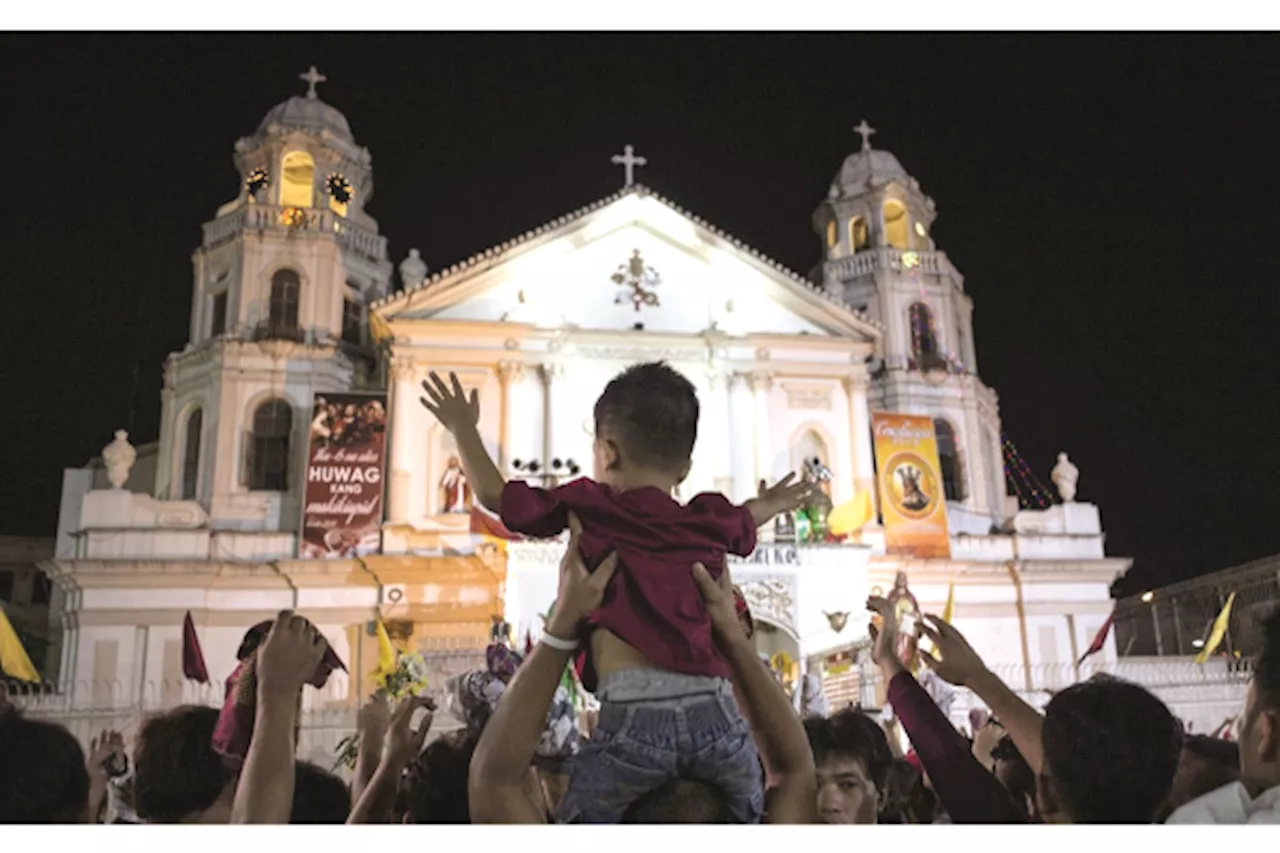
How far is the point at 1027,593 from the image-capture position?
2942cm

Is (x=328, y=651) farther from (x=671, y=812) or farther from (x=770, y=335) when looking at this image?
Answer: (x=770, y=335)

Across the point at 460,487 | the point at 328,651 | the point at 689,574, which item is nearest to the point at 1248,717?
the point at 689,574

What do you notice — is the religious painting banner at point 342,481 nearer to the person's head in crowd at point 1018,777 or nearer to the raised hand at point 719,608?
the person's head in crowd at point 1018,777

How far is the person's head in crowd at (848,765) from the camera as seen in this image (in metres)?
4.47

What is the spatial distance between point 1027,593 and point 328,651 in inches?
1130

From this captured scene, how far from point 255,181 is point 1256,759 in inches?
1325

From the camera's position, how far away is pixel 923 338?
33844 millimetres

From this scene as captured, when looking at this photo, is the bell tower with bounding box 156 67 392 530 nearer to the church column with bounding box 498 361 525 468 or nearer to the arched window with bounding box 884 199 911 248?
the church column with bounding box 498 361 525 468

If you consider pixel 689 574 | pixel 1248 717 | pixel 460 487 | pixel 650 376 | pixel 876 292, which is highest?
pixel 876 292

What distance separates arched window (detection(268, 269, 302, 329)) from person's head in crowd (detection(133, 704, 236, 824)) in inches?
1091

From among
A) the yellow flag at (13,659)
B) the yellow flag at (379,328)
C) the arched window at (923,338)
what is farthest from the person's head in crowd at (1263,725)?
the arched window at (923,338)

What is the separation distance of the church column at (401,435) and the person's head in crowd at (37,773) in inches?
930

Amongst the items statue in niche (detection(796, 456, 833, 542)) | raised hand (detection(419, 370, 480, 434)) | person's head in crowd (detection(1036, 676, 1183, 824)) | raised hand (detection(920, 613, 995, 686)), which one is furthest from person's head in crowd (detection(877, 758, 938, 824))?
statue in niche (detection(796, 456, 833, 542))

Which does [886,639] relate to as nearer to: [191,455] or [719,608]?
[719,608]
